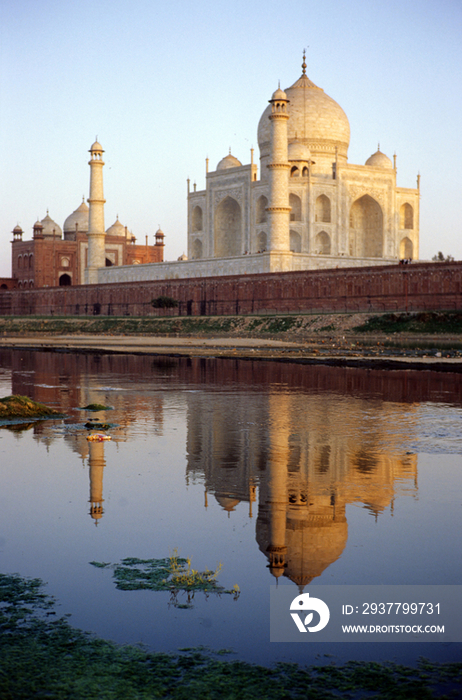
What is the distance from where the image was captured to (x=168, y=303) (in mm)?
49500

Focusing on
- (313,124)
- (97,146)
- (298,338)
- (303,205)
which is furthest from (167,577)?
(97,146)

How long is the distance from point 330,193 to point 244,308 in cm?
1377

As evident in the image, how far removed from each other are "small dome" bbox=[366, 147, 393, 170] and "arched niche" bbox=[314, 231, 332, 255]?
7.15m

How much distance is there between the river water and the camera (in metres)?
3.95

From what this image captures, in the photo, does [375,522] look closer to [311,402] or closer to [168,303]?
[311,402]

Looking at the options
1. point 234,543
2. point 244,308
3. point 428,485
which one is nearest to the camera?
point 234,543

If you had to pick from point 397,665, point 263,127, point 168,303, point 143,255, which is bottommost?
point 397,665

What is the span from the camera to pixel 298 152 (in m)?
53.6

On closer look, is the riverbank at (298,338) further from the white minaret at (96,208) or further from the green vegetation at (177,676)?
the green vegetation at (177,676)

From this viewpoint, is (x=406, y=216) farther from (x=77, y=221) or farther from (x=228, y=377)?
(x=228, y=377)

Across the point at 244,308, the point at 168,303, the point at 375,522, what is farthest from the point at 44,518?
the point at 168,303

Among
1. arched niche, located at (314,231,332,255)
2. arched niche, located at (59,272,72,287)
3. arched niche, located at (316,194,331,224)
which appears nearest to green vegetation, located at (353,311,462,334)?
arched niche, located at (314,231,332,255)

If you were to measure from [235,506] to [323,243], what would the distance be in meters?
50.4

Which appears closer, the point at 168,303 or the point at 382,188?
the point at 168,303
